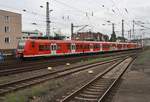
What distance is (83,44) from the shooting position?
179 feet

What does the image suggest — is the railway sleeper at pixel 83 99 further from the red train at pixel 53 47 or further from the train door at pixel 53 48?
the train door at pixel 53 48

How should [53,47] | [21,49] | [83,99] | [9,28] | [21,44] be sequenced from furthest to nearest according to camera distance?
[9,28] → [53,47] → [21,44] → [21,49] → [83,99]

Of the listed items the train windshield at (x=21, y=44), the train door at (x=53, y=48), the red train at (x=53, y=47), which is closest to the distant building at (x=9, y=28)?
the red train at (x=53, y=47)

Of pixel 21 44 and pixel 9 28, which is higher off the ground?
pixel 9 28

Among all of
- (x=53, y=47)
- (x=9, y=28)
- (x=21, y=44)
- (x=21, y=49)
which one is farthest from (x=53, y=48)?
(x=9, y=28)

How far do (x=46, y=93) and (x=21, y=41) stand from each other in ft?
83.5

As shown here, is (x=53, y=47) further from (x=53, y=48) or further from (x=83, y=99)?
(x=83, y=99)

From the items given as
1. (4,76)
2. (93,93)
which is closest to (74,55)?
(4,76)

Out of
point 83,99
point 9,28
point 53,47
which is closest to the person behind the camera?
point 83,99

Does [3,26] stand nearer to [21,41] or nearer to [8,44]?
[8,44]

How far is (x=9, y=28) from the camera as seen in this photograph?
84875mm

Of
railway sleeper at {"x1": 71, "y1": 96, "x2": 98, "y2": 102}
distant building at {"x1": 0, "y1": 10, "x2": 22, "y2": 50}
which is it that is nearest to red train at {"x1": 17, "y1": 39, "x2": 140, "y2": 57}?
railway sleeper at {"x1": 71, "y1": 96, "x2": 98, "y2": 102}

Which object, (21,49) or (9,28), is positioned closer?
(21,49)

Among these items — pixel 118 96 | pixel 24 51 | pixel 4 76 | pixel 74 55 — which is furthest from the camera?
pixel 74 55
